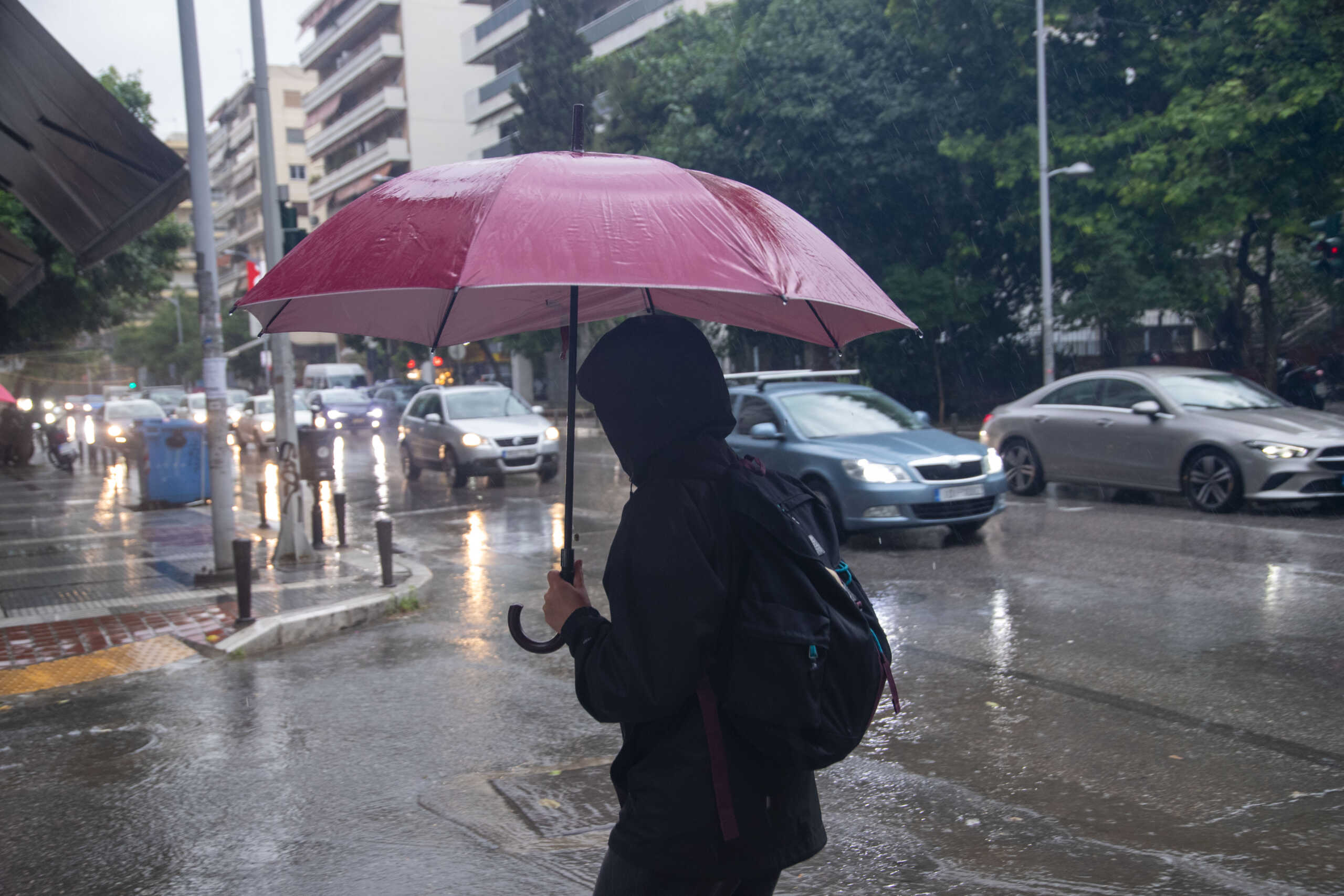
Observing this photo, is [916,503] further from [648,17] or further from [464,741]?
[648,17]

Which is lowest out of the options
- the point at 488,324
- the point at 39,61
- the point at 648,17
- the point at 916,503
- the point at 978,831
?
the point at 978,831

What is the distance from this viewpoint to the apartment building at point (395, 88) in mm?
68188

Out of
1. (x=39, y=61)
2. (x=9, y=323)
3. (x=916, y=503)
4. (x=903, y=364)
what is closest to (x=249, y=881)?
(x=39, y=61)

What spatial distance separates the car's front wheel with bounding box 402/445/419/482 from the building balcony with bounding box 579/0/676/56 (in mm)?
31911

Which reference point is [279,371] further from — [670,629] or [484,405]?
[670,629]

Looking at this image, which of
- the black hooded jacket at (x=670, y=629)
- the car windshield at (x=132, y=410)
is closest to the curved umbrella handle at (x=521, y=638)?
the black hooded jacket at (x=670, y=629)

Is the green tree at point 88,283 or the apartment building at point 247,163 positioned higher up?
the apartment building at point 247,163

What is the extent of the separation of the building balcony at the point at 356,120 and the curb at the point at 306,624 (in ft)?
210

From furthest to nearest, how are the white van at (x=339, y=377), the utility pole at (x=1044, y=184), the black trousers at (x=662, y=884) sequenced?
the white van at (x=339, y=377), the utility pole at (x=1044, y=184), the black trousers at (x=662, y=884)

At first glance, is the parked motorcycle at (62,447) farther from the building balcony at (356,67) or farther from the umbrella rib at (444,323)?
the building balcony at (356,67)

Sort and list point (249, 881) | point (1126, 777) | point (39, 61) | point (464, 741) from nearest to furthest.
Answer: point (249, 881), point (1126, 777), point (464, 741), point (39, 61)

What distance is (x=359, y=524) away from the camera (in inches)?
589

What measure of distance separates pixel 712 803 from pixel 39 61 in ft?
25.2

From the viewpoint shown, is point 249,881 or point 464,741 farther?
point 464,741
